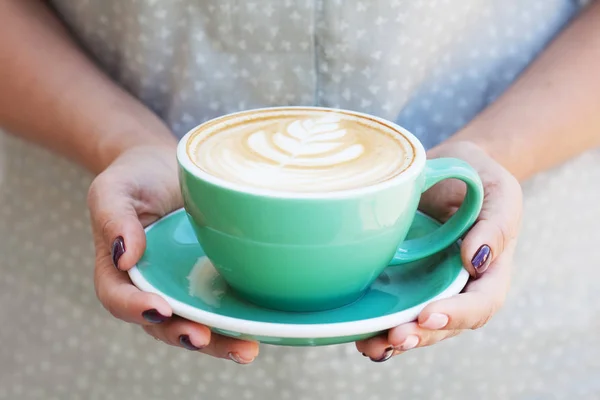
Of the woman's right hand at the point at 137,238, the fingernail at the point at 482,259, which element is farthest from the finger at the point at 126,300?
the fingernail at the point at 482,259

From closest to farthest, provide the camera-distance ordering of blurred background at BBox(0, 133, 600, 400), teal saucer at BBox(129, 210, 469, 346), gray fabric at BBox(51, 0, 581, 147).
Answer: teal saucer at BBox(129, 210, 469, 346) → gray fabric at BBox(51, 0, 581, 147) → blurred background at BBox(0, 133, 600, 400)

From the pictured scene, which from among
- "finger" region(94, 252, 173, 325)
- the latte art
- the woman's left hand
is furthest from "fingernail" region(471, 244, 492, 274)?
"finger" region(94, 252, 173, 325)

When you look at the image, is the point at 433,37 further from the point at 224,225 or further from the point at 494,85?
the point at 224,225

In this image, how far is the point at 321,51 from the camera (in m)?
0.71

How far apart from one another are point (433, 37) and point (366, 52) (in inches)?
3.2

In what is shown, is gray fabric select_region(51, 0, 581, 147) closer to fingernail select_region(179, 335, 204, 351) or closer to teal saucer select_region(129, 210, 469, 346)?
teal saucer select_region(129, 210, 469, 346)

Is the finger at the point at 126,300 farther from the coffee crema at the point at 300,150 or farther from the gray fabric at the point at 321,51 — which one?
the gray fabric at the point at 321,51

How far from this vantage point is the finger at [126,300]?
474mm

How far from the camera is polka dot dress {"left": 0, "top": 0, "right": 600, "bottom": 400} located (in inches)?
28.2

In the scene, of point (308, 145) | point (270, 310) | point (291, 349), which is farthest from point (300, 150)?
point (291, 349)

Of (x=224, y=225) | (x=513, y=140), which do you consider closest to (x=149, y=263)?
(x=224, y=225)

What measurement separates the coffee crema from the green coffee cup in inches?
0.6

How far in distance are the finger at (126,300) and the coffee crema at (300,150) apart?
0.33 ft

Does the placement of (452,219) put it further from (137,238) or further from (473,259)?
(137,238)
